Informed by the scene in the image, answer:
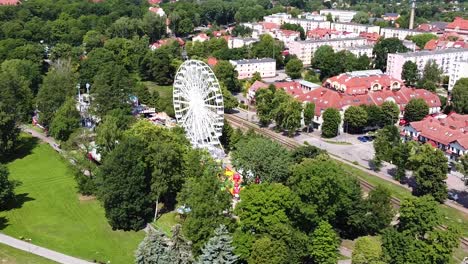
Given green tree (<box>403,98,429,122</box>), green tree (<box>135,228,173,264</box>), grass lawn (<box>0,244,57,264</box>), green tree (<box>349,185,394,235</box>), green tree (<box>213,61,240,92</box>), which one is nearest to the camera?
green tree (<box>135,228,173,264</box>)

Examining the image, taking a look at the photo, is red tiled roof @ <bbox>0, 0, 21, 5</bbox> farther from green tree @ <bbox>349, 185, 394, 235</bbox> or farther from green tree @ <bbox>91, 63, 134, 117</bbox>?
green tree @ <bbox>349, 185, 394, 235</bbox>

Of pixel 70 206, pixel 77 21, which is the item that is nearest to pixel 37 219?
pixel 70 206

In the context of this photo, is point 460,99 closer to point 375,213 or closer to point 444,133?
point 444,133

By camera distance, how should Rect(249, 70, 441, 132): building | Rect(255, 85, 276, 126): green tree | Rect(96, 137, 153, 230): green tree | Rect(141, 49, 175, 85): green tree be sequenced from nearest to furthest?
1. Rect(96, 137, 153, 230): green tree
2. Rect(255, 85, 276, 126): green tree
3. Rect(249, 70, 441, 132): building
4. Rect(141, 49, 175, 85): green tree

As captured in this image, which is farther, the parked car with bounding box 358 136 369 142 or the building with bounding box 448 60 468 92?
the building with bounding box 448 60 468 92

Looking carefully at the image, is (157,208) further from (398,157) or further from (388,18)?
(388,18)

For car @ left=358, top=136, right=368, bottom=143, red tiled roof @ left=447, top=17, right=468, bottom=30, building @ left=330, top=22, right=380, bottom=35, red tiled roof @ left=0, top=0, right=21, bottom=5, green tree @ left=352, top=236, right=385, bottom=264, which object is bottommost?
car @ left=358, top=136, right=368, bottom=143

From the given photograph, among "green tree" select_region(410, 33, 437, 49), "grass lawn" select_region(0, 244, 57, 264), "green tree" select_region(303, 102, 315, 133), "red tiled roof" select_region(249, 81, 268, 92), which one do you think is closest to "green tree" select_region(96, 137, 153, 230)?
"grass lawn" select_region(0, 244, 57, 264)

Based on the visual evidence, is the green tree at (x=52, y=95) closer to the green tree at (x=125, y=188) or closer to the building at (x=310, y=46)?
the green tree at (x=125, y=188)

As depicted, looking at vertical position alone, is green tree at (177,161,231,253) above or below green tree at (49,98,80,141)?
above
